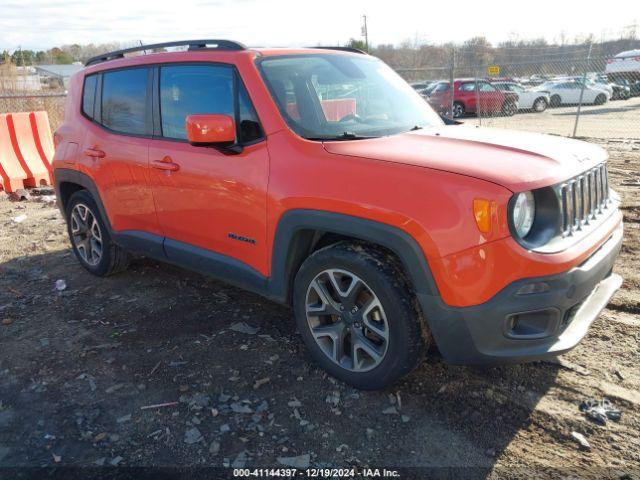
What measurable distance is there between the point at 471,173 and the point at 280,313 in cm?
214

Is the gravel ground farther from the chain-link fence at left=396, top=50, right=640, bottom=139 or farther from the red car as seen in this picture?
the red car

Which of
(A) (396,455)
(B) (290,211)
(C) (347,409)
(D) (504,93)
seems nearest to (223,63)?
(B) (290,211)

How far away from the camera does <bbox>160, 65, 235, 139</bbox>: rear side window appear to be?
347 cm

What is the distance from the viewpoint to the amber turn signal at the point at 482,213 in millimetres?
2389

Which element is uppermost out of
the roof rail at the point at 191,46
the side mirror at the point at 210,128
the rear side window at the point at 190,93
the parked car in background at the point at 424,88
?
the parked car in background at the point at 424,88

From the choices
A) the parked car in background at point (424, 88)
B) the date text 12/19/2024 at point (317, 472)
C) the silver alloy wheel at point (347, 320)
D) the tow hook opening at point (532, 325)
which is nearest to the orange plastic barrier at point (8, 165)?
the silver alloy wheel at point (347, 320)

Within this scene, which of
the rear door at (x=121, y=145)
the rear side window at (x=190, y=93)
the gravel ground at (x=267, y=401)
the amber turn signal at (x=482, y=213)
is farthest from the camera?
the rear door at (x=121, y=145)

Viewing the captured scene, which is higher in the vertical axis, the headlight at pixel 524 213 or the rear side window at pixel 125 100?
the rear side window at pixel 125 100

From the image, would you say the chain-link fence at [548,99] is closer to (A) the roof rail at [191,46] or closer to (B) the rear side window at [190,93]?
(A) the roof rail at [191,46]

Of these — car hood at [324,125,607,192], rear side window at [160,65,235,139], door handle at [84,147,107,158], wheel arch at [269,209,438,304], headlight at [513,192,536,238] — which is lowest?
wheel arch at [269,209,438,304]

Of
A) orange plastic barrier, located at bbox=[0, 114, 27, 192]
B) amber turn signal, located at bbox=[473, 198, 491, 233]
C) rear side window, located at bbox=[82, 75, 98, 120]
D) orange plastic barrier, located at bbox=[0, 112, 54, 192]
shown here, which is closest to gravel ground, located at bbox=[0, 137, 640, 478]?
amber turn signal, located at bbox=[473, 198, 491, 233]

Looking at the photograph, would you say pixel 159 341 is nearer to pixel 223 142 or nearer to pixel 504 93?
pixel 223 142

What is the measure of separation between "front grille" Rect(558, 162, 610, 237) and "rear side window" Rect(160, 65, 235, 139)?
2021mm

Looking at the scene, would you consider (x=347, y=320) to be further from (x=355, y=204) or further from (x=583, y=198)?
(x=583, y=198)
